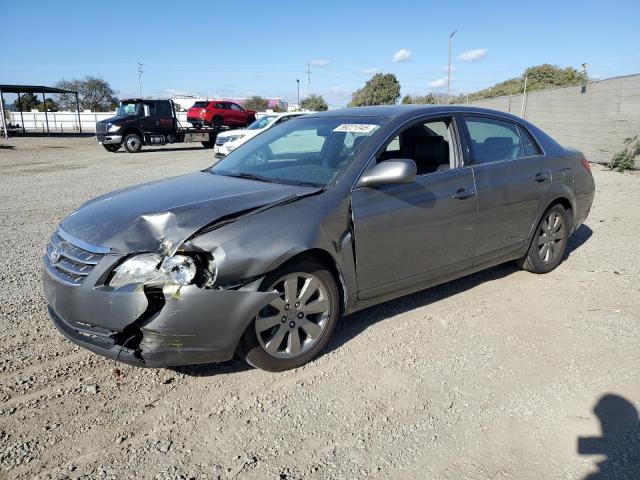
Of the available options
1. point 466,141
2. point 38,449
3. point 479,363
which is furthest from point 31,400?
point 466,141

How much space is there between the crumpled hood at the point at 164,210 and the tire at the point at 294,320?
0.49 m

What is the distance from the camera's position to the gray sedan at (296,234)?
2.87m

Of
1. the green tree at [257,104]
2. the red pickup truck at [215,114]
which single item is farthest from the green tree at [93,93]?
the red pickup truck at [215,114]

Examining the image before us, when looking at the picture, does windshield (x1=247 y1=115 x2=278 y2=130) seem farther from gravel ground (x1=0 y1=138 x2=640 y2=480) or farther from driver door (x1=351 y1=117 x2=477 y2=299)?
driver door (x1=351 y1=117 x2=477 y2=299)

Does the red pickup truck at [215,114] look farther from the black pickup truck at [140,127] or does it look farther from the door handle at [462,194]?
the door handle at [462,194]

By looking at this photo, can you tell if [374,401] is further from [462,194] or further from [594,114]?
[594,114]

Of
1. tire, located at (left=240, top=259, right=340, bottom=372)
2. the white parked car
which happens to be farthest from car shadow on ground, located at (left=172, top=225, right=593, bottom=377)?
the white parked car

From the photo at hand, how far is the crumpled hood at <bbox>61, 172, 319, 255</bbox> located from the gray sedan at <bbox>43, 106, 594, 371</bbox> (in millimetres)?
12

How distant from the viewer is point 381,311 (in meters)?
4.30

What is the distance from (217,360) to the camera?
9.92ft

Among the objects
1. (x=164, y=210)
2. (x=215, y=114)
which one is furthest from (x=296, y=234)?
(x=215, y=114)

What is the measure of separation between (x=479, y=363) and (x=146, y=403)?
2126 mm

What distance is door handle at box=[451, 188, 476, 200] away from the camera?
411cm

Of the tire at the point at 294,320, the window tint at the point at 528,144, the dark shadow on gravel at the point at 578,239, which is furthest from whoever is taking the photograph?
the dark shadow on gravel at the point at 578,239
